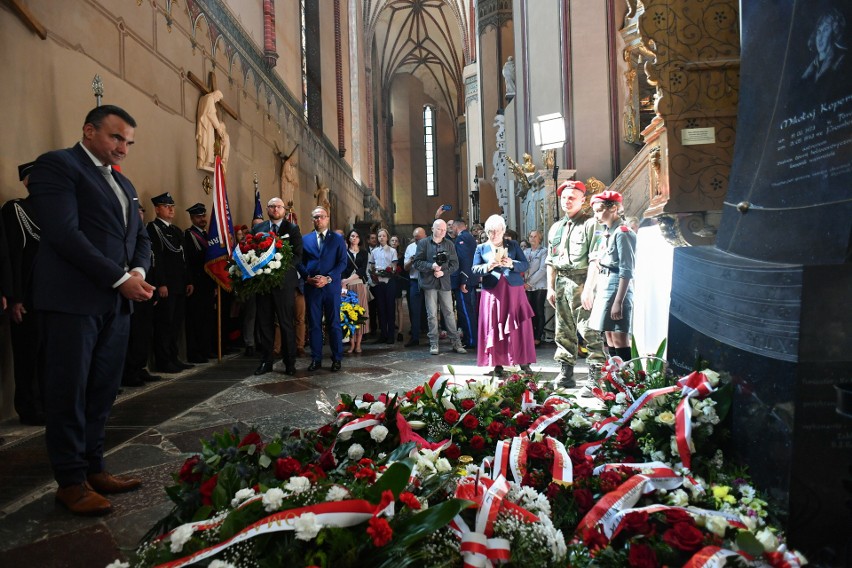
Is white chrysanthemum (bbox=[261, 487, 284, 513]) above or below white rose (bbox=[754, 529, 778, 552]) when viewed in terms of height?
above

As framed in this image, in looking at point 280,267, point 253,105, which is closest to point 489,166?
point 253,105

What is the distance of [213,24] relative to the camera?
809 centimetres

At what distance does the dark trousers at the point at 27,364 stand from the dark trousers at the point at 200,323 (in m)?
2.78

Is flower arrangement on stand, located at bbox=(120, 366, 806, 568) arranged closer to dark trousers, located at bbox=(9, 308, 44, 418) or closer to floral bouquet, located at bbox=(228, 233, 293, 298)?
dark trousers, located at bbox=(9, 308, 44, 418)

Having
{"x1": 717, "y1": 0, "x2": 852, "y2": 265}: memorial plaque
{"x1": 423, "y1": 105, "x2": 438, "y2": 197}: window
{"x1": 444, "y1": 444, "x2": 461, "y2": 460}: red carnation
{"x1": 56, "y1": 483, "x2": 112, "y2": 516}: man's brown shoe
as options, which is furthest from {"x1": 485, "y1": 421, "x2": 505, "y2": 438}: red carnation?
{"x1": 423, "y1": 105, "x2": 438, "y2": 197}: window

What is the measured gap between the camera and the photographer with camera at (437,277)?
7.61 meters

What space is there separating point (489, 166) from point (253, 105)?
12346 millimetres

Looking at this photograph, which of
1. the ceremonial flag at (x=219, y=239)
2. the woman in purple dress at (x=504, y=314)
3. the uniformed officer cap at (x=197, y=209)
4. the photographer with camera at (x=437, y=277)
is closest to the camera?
the woman in purple dress at (x=504, y=314)

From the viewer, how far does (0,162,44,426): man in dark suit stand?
3979 mm

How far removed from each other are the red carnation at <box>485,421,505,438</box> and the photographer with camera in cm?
500

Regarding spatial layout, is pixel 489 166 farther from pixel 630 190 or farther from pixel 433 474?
pixel 433 474

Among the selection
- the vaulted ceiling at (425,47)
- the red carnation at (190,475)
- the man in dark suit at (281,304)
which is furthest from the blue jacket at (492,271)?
the vaulted ceiling at (425,47)

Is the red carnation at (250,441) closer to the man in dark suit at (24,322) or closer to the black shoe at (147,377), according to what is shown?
the man in dark suit at (24,322)

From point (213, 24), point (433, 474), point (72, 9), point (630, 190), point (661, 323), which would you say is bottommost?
point (433, 474)
